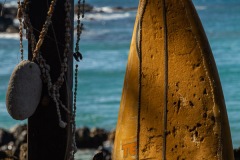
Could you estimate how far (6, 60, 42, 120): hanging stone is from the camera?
386cm

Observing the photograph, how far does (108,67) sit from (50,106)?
15687 mm

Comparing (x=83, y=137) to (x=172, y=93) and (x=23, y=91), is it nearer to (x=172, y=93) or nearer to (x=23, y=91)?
(x=23, y=91)

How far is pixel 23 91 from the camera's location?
3875 millimetres

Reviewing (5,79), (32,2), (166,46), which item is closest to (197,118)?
(166,46)

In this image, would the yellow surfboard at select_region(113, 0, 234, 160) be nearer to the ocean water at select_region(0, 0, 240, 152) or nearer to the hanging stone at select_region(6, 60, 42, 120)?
the hanging stone at select_region(6, 60, 42, 120)

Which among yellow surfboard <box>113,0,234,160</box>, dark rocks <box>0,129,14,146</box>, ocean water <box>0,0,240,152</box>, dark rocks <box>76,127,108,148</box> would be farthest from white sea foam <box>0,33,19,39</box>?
yellow surfboard <box>113,0,234,160</box>

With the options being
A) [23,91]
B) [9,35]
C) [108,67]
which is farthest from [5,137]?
[9,35]

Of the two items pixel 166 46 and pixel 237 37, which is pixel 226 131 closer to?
pixel 166 46

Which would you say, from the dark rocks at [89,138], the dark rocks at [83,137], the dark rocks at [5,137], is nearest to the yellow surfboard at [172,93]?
the dark rocks at [83,137]

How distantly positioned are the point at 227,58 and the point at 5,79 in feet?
21.6

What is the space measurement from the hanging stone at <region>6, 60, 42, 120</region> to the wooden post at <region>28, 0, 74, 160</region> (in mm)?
119

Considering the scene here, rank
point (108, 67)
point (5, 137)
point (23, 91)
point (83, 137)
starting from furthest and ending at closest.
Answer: point (108, 67)
point (5, 137)
point (83, 137)
point (23, 91)

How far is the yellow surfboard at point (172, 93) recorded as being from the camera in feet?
11.8

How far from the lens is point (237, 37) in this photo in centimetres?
2723
